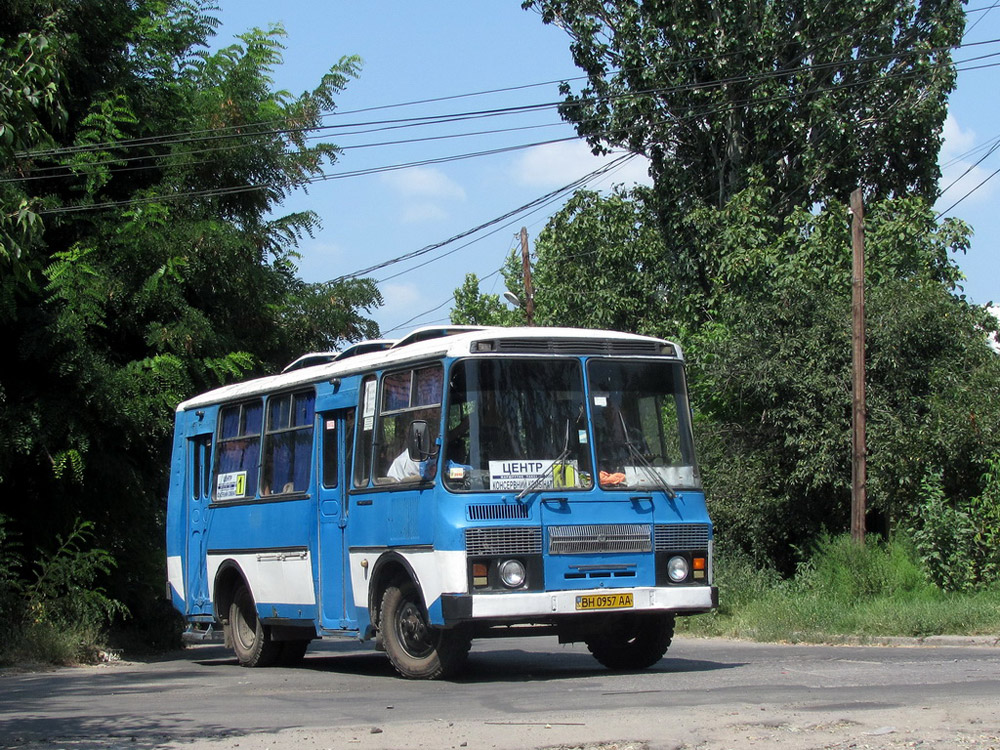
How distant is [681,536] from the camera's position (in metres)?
11.9

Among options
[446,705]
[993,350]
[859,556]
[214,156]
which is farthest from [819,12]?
[446,705]

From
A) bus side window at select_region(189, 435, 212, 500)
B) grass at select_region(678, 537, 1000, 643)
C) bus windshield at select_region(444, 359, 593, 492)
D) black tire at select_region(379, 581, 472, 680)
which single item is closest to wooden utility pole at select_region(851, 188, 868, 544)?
grass at select_region(678, 537, 1000, 643)

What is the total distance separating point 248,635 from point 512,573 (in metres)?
5.29

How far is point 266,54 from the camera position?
20.3m

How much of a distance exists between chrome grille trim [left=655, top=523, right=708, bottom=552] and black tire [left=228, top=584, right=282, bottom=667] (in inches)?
201

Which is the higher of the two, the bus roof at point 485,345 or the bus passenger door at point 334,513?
the bus roof at point 485,345

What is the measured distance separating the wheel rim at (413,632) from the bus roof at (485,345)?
2.18 m

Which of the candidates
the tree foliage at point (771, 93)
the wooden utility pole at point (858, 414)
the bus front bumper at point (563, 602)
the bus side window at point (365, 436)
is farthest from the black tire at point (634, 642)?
the tree foliage at point (771, 93)

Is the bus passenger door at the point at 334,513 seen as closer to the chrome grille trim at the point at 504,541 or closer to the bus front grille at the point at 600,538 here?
the chrome grille trim at the point at 504,541

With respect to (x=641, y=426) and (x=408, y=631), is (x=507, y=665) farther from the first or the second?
(x=641, y=426)

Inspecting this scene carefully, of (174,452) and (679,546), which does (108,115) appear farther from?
(679,546)

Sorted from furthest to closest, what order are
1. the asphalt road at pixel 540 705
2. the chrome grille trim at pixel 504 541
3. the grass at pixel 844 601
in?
the grass at pixel 844 601 < the chrome grille trim at pixel 504 541 < the asphalt road at pixel 540 705

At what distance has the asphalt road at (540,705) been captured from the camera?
316 inches

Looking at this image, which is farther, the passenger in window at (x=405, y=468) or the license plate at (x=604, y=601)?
the passenger in window at (x=405, y=468)
